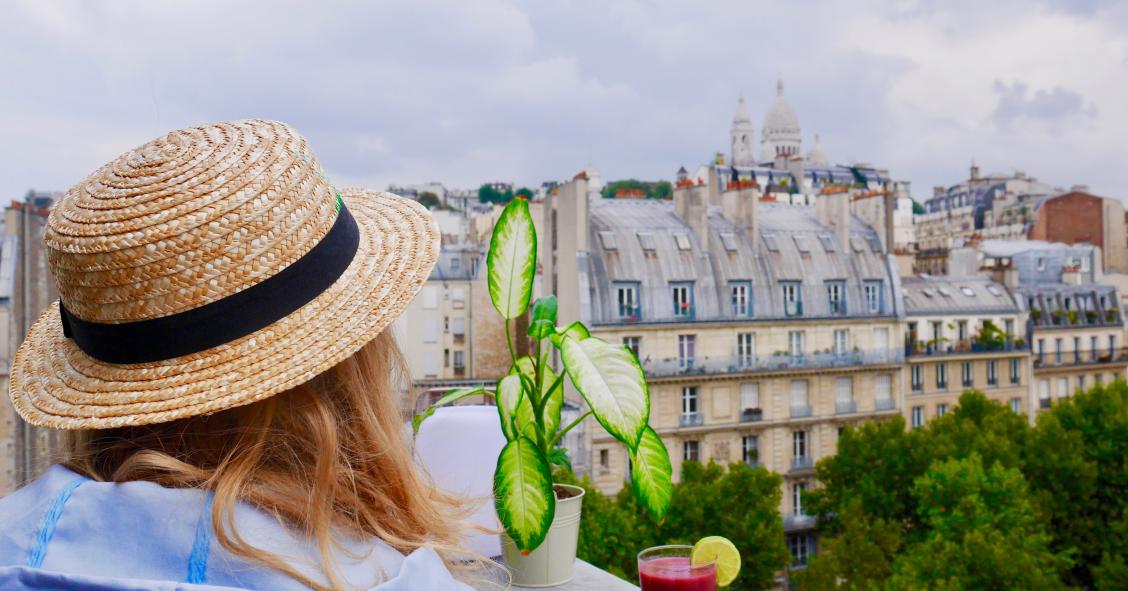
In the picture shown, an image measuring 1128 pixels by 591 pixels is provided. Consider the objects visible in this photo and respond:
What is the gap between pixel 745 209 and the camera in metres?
19.5

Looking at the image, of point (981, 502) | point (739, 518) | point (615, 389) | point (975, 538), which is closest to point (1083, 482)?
point (981, 502)

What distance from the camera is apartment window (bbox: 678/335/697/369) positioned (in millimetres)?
17703

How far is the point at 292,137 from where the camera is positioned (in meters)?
1.17

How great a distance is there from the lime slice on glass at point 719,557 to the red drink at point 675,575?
0.01 meters

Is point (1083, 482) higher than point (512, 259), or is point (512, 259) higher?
point (512, 259)

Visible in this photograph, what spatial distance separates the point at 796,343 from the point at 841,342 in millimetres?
1158

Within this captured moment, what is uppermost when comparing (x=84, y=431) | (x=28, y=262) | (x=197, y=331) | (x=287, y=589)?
(x=28, y=262)

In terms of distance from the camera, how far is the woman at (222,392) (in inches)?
36.3

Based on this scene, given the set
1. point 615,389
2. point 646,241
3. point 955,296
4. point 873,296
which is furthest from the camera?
point 955,296

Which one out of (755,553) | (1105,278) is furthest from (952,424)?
(1105,278)

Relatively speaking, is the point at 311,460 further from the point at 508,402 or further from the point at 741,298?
the point at 741,298

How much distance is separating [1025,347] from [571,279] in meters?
10.9

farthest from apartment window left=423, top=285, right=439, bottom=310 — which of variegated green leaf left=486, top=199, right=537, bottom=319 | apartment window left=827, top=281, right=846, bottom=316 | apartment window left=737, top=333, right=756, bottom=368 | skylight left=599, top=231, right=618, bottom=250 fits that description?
variegated green leaf left=486, top=199, right=537, bottom=319

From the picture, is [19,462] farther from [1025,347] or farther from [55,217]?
[1025,347]
